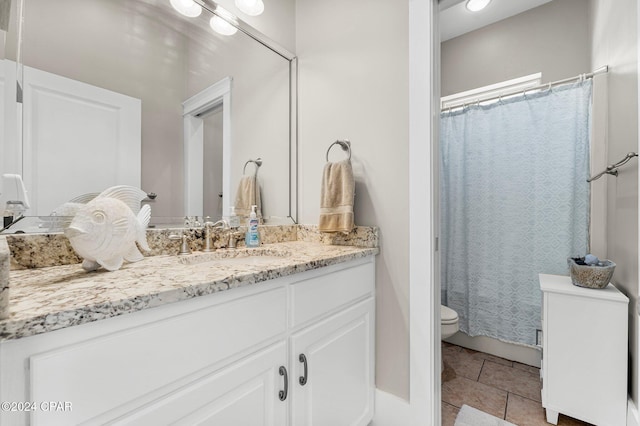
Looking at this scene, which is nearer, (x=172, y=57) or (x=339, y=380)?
(x=339, y=380)

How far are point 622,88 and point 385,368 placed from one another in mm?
1903

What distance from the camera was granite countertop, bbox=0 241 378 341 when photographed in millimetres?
486

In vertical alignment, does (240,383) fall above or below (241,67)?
below

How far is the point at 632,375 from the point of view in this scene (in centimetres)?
138

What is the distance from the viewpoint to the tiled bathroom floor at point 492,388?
5.19 ft

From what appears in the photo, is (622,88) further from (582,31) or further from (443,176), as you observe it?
(443,176)

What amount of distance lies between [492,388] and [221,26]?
2.62 m

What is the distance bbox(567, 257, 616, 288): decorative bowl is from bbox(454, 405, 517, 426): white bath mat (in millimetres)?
844

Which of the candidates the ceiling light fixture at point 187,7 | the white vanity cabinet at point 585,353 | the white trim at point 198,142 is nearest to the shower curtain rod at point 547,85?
the white vanity cabinet at point 585,353

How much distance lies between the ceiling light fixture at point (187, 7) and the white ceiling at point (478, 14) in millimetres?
1744

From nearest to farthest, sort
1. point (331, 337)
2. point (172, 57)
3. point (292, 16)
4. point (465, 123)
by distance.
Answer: point (331, 337) → point (172, 57) → point (292, 16) → point (465, 123)

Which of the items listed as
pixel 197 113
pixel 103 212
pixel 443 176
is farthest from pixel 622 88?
pixel 103 212

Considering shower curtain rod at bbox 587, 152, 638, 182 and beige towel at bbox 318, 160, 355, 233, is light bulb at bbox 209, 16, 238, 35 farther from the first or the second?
shower curtain rod at bbox 587, 152, 638, 182

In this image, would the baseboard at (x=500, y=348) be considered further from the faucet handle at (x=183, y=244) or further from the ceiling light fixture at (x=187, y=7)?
the ceiling light fixture at (x=187, y=7)
